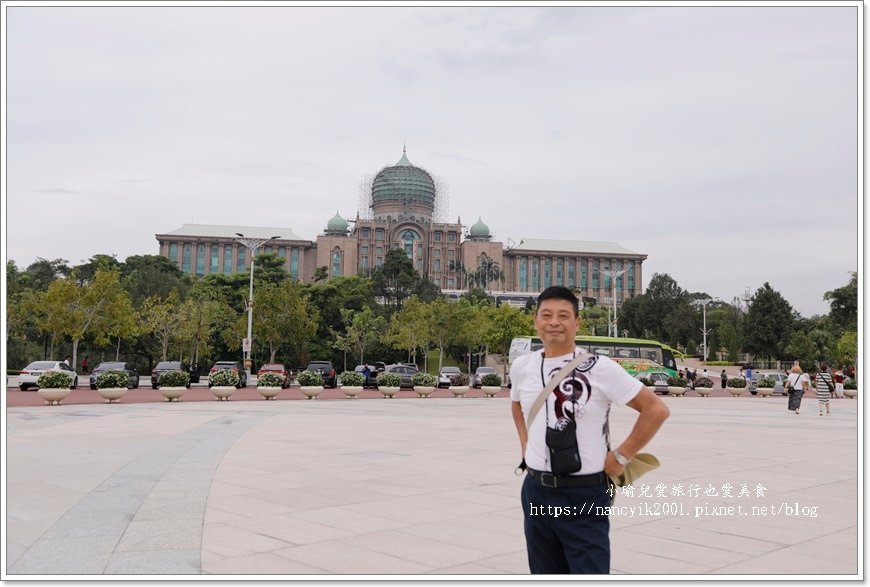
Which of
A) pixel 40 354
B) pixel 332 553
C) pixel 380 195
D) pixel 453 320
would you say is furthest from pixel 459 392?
pixel 380 195

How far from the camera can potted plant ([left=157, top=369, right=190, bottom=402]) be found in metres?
26.1

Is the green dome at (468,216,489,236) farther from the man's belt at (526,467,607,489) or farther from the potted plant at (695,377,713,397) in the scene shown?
the man's belt at (526,467,607,489)

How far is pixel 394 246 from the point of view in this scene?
138 meters

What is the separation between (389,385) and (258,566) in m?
25.9

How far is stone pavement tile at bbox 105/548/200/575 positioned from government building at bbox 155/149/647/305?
413 ft

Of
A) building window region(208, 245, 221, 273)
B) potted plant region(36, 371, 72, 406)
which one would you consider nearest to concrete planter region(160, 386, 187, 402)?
potted plant region(36, 371, 72, 406)

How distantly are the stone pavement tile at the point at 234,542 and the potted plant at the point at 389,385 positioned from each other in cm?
2461

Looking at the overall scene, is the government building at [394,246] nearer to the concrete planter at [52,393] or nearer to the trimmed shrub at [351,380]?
the trimmed shrub at [351,380]

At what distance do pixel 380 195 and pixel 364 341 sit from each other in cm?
8213

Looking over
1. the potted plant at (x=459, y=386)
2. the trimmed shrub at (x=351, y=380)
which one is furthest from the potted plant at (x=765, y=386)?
the trimmed shrub at (x=351, y=380)

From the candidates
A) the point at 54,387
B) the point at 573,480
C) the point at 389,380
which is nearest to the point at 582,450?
the point at 573,480

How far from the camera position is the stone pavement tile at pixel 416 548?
5.52 meters

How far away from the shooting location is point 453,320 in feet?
176
